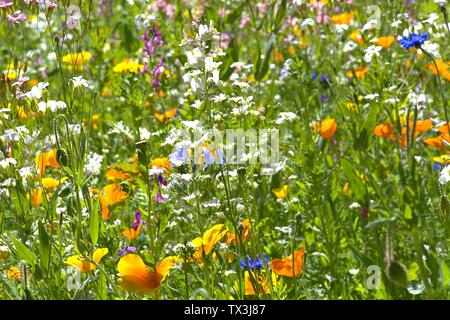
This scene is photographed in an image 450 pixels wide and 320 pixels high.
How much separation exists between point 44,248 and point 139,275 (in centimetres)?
23

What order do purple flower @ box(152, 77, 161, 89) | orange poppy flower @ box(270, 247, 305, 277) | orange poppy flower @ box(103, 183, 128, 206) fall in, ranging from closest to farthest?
1. orange poppy flower @ box(270, 247, 305, 277)
2. orange poppy flower @ box(103, 183, 128, 206)
3. purple flower @ box(152, 77, 161, 89)

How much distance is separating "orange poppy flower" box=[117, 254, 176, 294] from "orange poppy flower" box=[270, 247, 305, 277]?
1.11 ft

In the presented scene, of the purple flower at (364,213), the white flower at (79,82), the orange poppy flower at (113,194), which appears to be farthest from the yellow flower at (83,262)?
the purple flower at (364,213)

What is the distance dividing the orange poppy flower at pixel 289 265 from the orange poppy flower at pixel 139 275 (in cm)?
34

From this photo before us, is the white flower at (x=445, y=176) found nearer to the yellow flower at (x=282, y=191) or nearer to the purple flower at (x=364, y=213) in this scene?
the purple flower at (x=364, y=213)

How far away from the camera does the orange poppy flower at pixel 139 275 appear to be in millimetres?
1769

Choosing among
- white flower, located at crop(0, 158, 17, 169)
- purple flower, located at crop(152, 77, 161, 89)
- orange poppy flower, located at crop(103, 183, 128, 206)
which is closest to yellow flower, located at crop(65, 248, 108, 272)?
white flower, located at crop(0, 158, 17, 169)

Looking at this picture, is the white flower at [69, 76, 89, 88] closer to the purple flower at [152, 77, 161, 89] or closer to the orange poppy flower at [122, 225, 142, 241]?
the orange poppy flower at [122, 225, 142, 241]

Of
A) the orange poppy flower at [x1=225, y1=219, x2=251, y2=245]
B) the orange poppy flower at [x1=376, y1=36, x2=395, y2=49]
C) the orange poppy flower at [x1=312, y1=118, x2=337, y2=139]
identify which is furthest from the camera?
the orange poppy flower at [x1=376, y1=36, x2=395, y2=49]

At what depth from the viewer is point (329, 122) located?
2.58m

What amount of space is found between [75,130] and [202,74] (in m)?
0.46

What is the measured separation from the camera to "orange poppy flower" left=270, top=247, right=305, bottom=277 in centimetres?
198

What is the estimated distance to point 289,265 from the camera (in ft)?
6.62
